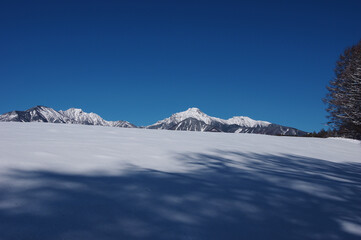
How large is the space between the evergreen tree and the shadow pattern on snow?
14.1 metres

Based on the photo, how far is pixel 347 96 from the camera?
1316 cm

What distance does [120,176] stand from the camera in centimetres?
164

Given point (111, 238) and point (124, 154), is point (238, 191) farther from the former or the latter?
point (124, 154)

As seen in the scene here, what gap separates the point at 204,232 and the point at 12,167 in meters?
1.51

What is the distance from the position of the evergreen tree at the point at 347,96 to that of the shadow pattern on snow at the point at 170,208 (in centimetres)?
1414

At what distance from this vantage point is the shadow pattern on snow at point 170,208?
0.96 metres

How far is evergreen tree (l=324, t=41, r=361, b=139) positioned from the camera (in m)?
12.5

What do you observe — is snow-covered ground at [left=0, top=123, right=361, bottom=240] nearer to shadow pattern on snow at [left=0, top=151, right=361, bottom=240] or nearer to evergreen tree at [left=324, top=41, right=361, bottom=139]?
shadow pattern on snow at [left=0, top=151, right=361, bottom=240]

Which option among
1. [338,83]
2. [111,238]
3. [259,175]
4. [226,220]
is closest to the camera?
[111,238]

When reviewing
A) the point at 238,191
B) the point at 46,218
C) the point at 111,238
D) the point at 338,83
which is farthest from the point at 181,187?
the point at 338,83

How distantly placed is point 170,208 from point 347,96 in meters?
16.0

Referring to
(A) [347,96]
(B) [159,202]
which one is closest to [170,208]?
(B) [159,202]

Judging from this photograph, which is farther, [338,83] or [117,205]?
[338,83]

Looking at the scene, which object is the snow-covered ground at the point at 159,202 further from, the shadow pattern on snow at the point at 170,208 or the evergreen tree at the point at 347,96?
the evergreen tree at the point at 347,96
